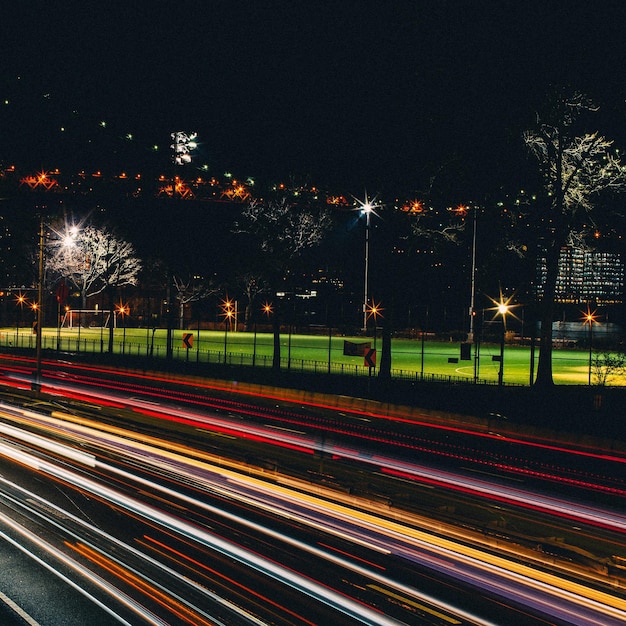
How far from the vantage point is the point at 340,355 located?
61062mm

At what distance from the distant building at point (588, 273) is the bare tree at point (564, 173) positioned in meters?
2.00

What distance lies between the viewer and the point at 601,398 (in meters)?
28.5

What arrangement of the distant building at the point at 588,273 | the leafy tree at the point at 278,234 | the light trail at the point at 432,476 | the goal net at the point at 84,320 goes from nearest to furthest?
the light trail at the point at 432,476
the distant building at the point at 588,273
the leafy tree at the point at 278,234
the goal net at the point at 84,320

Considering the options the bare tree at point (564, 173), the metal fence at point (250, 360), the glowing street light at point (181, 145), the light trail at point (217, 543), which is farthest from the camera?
the metal fence at point (250, 360)

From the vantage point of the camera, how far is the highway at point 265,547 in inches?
312

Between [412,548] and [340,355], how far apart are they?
5146 cm

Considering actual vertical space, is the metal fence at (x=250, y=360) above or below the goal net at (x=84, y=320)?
below

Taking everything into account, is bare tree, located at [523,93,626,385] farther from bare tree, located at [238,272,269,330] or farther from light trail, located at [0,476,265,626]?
bare tree, located at [238,272,269,330]

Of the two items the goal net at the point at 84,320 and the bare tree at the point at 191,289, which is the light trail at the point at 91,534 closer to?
the goal net at the point at 84,320

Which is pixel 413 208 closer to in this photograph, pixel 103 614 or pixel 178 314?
pixel 103 614

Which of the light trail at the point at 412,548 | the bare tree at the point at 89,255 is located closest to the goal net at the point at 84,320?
the bare tree at the point at 89,255

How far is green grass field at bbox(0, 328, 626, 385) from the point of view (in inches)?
1839

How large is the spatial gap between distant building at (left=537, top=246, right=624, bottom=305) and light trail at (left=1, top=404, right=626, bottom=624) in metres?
27.5

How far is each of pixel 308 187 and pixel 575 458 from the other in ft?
93.8
